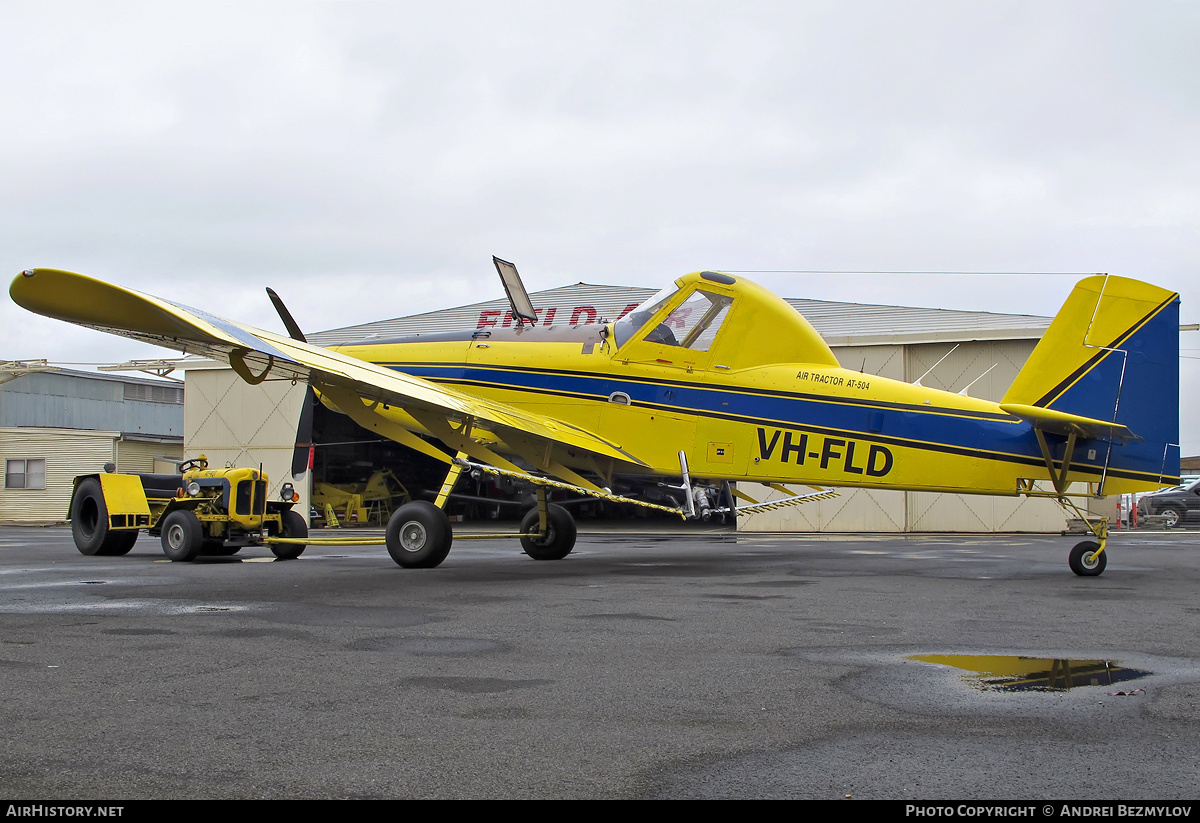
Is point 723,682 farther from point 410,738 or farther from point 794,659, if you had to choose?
point 410,738

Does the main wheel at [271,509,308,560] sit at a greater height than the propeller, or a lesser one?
lesser

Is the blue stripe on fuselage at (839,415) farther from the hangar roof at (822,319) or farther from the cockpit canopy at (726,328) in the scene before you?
the hangar roof at (822,319)

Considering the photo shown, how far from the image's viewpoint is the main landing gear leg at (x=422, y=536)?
36.6 ft

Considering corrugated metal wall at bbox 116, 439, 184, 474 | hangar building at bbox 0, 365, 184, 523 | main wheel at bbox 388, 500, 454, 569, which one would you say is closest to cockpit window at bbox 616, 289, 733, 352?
main wheel at bbox 388, 500, 454, 569

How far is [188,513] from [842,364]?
776 inches

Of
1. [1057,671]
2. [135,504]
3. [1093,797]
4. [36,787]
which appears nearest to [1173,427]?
[1057,671]

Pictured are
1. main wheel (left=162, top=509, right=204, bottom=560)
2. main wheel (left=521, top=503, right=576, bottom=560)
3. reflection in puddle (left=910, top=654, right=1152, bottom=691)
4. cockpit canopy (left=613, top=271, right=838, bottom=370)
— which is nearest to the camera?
reflection in puddle (left=910, top=654, right=1152, bottom=691)

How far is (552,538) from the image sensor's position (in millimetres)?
13953

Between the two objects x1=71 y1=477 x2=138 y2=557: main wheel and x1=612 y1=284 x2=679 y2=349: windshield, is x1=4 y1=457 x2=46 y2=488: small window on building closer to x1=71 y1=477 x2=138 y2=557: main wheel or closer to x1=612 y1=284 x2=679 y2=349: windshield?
x1=71 y1=477 x2=138 y2=557: main wheel

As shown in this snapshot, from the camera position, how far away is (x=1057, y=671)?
17.4 feet

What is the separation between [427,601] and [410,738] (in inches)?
188

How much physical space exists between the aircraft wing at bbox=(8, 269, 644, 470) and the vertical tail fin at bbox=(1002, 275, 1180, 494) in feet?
17.7

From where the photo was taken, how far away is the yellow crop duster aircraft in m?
11.2

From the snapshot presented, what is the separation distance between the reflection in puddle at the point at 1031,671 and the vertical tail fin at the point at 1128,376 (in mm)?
6506
